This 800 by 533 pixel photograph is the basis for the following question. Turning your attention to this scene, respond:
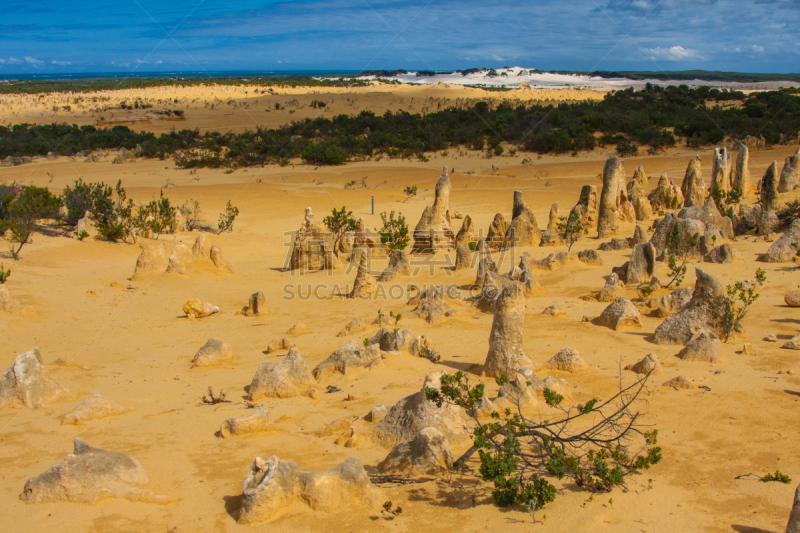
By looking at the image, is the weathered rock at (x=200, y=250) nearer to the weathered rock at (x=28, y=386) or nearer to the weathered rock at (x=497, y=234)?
the weathered rock at (x=497, y=234)

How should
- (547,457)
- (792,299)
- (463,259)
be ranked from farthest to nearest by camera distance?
1. (463,259)
2. (792,299)
3. (547,457)

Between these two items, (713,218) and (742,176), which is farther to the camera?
(742,176)

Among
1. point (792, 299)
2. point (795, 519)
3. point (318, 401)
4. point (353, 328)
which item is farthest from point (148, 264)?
point (795, 519)

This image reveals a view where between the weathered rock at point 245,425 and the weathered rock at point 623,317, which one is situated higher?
the weathered rock at point 623,317

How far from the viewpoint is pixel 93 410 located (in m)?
5.14

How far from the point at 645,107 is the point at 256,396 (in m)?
39.8

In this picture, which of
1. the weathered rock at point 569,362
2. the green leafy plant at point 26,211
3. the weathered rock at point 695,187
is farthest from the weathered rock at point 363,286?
the weathered rock at point 695,187

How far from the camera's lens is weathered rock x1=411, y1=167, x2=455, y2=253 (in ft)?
42.3

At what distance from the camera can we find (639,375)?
537cm

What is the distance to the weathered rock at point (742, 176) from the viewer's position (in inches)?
558

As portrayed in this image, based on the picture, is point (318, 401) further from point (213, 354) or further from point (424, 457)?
point (213, 354)

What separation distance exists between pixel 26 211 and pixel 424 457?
11.9 metres

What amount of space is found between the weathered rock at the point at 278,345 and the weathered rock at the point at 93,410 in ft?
6.79

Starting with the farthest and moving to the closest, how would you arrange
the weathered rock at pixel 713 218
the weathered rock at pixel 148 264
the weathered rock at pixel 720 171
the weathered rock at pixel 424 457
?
the weathered rock at pixel 720 171
the weathered rock at pixel 148 264
the weathered rock at pixel 713 218
the weathered rock at pixel 424 457
